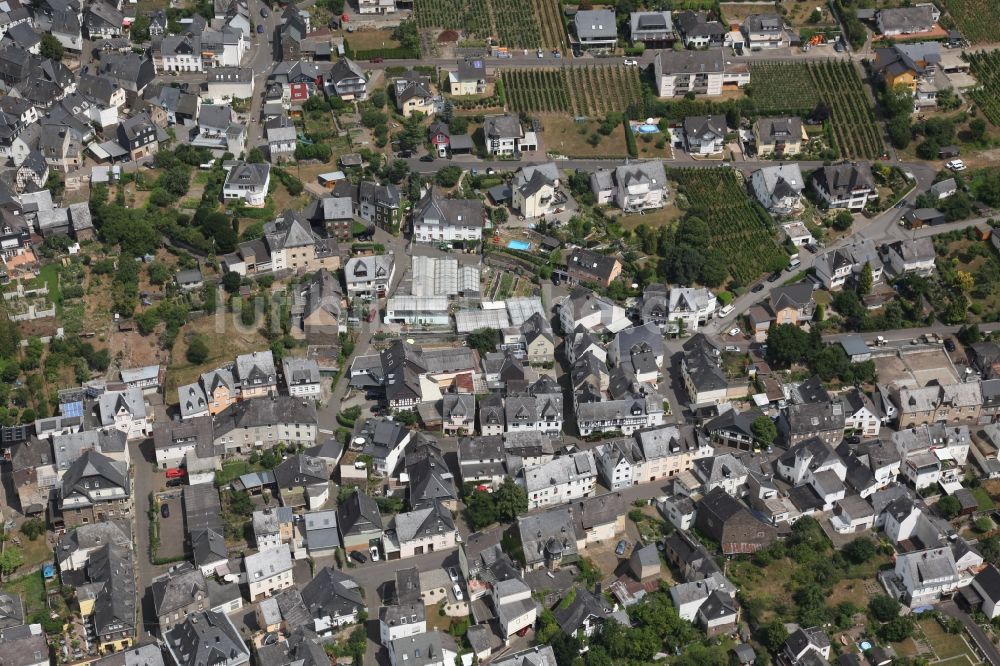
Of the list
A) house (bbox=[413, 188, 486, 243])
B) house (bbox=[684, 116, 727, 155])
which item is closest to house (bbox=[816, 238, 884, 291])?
house (bbox=[684, 116, 727, 155])

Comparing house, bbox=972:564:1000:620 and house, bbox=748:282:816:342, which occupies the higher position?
house, bbox=748:282:816:342

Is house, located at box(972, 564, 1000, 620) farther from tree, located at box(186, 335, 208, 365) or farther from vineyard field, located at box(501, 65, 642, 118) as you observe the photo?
vineyard field, located at box(501, 65, 642, 118)

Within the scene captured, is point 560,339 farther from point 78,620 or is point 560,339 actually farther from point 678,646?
point 78,620

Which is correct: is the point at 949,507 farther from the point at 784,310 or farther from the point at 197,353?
the point at 197,353

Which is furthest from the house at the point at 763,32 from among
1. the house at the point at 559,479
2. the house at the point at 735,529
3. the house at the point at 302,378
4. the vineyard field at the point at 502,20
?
the house at the point at 735,529

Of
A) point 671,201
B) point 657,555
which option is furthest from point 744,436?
point 671,201
